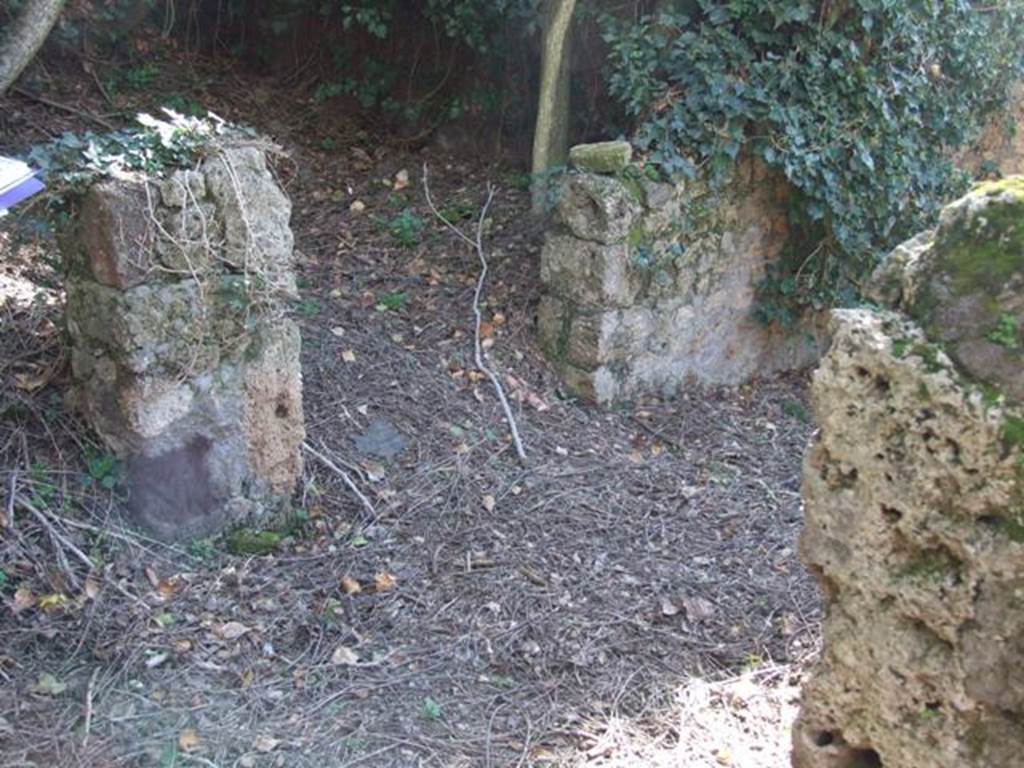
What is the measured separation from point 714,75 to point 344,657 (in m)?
3.35

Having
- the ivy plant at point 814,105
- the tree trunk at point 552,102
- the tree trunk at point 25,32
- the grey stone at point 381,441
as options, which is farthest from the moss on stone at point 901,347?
the tree trunk at point 25,32

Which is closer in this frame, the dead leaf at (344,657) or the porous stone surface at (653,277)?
the dead leaf at (344,657)

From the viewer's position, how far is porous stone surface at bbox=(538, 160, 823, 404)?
16.7 feet

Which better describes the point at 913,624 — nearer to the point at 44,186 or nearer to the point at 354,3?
the point at 44,186

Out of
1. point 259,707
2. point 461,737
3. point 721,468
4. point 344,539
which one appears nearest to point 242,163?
point 344,539

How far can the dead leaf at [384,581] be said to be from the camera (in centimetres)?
383

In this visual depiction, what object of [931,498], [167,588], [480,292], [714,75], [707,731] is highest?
[714,75]

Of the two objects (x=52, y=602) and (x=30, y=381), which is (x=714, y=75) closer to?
(x=30, y=381)

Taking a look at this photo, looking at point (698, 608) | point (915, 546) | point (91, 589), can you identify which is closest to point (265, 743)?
point (91, 589)

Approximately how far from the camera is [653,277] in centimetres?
530

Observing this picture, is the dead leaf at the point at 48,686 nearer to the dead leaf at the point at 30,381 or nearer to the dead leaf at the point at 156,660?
the dead leaf at the point at 156,660

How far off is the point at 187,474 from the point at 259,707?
0.97 meters

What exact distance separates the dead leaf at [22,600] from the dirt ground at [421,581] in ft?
0.04

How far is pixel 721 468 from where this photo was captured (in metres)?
5.04
